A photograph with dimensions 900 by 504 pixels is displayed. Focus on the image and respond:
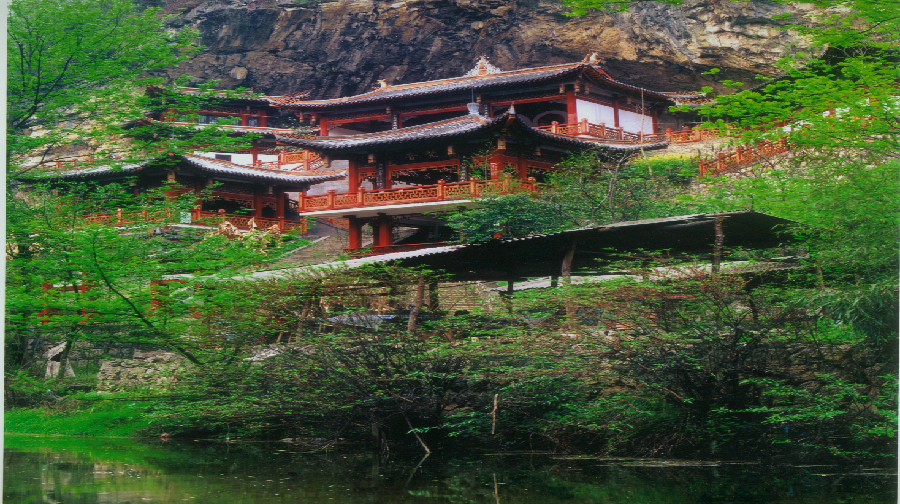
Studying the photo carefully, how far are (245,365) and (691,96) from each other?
12.7m

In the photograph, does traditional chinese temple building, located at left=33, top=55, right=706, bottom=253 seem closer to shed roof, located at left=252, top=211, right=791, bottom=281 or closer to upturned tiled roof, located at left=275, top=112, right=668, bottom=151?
upturned tiled roof, located at left=275, top=112, right=668, bottom=151

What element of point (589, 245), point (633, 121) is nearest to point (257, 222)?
point (633, 121)

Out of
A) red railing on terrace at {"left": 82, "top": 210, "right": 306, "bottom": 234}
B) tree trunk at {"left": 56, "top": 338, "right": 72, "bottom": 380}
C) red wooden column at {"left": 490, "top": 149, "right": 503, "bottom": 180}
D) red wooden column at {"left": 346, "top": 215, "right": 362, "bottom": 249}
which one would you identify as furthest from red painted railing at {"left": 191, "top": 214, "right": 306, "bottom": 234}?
tree trunk at {"left": 56, "top": 338, "right": 72, "bottom": 380}

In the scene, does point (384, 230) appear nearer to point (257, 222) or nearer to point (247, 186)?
point (257, 222)

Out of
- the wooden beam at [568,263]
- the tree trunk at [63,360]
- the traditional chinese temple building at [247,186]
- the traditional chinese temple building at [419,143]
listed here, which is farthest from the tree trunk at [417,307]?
the traditional chinese temple building at [247,186]

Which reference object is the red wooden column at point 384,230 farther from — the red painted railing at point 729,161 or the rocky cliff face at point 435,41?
the rocky cliff face at point 435,41

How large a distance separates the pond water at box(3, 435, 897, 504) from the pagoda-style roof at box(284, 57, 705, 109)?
33.6 feet

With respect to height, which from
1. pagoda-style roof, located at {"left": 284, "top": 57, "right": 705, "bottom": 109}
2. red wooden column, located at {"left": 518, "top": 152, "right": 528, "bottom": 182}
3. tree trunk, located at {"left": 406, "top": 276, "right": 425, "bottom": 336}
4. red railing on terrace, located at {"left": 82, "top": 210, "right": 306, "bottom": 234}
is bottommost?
tree trunk, located at {"left": 406, "top": 276, "right": 425, "bottom": 336}

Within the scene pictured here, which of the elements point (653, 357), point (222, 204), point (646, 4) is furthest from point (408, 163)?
point (653, 357)

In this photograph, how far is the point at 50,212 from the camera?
25.2 feet

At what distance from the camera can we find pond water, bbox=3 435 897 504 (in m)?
4.75

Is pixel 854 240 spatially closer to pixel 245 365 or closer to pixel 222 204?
pixel 245 365

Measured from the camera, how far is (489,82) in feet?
50.7

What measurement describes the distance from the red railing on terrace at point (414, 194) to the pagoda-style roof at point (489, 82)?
3.85 m
